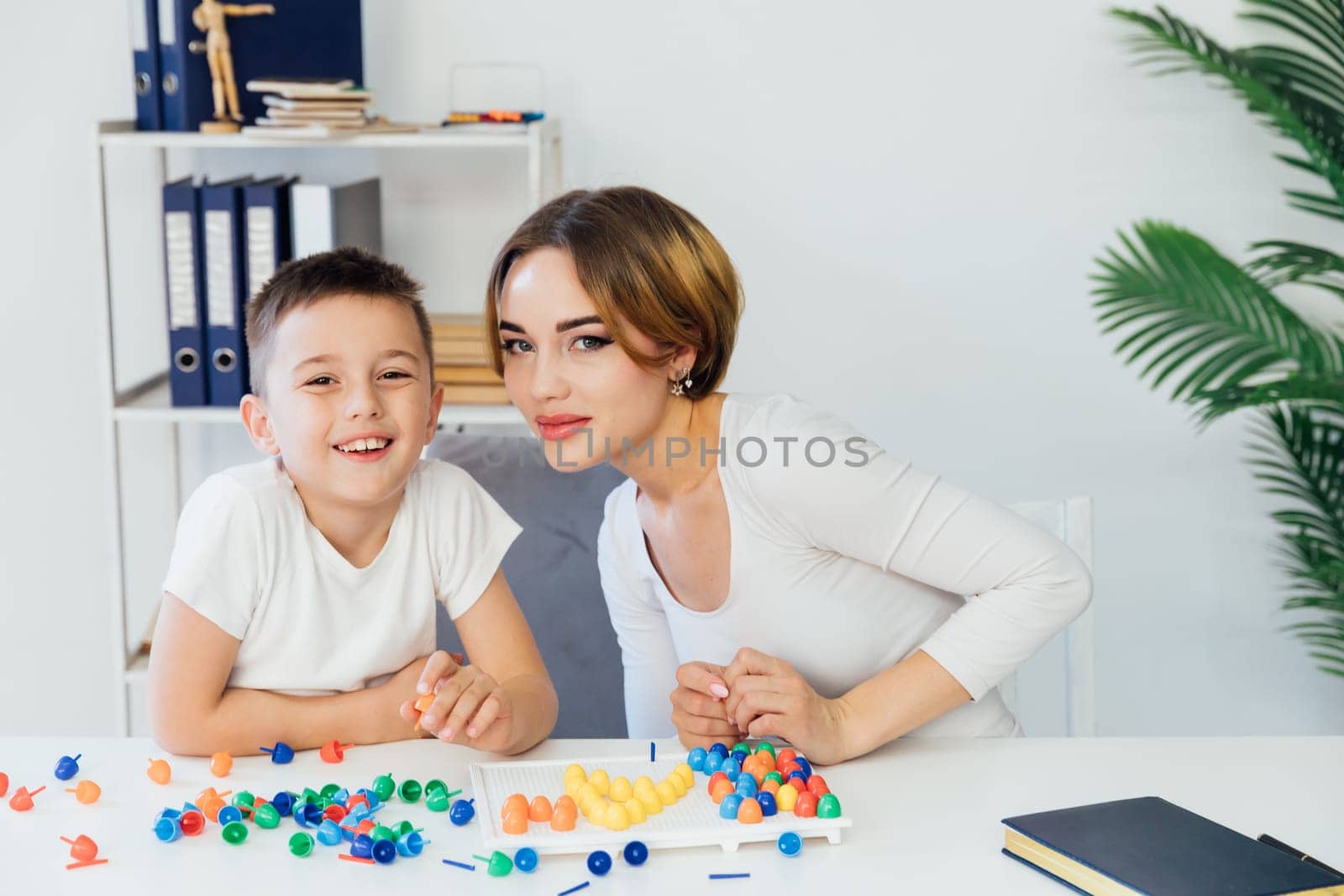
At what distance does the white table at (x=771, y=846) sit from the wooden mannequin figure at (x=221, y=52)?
4.18 feet

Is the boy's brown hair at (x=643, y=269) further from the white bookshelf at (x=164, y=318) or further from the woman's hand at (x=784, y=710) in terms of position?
the white bookshelf at (x=164, y=318)

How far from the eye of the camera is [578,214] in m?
1.46

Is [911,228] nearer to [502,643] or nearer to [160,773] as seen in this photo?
[502,643]

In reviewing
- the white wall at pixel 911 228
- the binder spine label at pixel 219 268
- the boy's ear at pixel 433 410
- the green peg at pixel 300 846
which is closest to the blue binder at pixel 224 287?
the binder spine label at pixel 219 268

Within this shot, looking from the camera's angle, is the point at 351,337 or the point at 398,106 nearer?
the point at 351,337

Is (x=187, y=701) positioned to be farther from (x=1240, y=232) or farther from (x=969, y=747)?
(x=1240, y=232)

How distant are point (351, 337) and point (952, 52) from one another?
1546 millimetres

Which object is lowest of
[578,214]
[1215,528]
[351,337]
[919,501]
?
[1215,528]

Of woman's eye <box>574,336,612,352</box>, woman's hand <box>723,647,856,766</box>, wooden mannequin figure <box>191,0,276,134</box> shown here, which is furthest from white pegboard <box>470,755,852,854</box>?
wooden mannequin figure <box>191,0,276,134</box>

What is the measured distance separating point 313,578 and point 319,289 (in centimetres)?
31

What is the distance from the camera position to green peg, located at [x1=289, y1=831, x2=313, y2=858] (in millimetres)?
1071

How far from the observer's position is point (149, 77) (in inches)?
89.8

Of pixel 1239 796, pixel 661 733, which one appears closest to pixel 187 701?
pixel 661 733

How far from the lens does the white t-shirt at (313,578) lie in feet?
4.59
